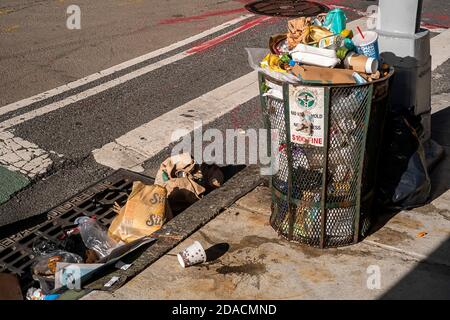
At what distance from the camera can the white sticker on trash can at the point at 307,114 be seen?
11.3 feet

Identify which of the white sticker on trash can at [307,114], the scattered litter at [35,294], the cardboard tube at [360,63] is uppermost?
the cardboard tube at [360,63]

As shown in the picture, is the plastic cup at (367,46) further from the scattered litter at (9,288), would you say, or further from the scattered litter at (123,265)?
the scattered litter at (9,288)

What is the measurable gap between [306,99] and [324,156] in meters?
0.34

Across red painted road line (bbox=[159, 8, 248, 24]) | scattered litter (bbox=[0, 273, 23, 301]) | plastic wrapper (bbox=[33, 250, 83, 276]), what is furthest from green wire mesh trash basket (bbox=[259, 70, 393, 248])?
red painted road line (bbox=[159, 8, 248, 24])

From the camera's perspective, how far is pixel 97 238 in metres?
4.31

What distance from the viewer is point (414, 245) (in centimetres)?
382

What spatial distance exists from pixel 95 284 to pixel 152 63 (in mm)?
4518

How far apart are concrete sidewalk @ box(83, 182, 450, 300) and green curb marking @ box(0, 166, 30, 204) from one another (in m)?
1.78

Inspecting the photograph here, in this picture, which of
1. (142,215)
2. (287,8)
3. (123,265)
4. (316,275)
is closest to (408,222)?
(316,275)

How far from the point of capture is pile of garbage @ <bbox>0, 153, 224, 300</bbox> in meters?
3.64

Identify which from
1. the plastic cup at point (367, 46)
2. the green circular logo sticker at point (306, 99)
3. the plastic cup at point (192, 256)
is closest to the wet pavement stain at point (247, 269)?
the plastic cup at point (192, 256)

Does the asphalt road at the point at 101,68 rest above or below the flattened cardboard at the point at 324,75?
below

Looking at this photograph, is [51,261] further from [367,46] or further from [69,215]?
[367,46]

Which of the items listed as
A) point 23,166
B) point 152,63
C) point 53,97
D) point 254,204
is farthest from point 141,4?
point 254,204
